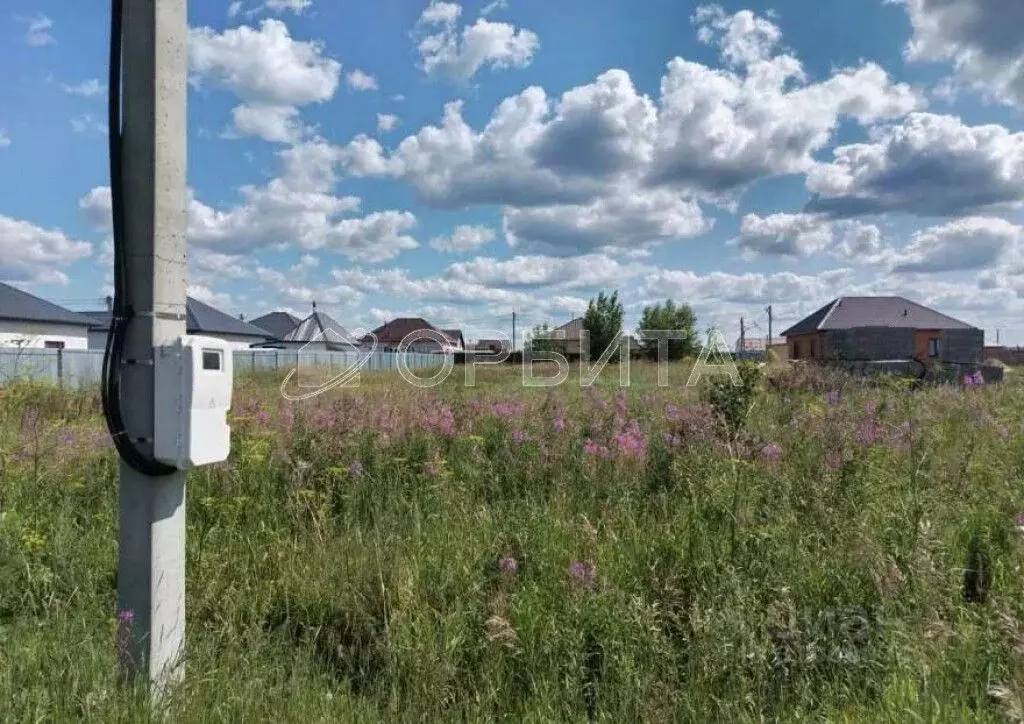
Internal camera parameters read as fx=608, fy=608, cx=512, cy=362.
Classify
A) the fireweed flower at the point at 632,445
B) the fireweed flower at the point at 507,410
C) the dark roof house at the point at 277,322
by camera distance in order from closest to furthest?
the fireweed flower at the point at 632,445, the fireweed flower at the point at 507,410, the dark roof house at the point at 277,322

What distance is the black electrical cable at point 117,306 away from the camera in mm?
1855

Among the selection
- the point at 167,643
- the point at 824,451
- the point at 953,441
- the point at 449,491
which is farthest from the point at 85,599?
the point at 953,441

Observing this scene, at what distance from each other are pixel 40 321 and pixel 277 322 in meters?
31.7

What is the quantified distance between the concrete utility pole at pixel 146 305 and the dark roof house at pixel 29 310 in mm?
33740

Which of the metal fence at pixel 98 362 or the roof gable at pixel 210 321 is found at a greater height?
the roof gable at pixel 210 321

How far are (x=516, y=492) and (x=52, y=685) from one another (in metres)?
2.67

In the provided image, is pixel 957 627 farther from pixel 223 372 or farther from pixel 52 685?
pixel 52 685

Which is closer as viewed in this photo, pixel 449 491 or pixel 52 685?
pixel 52 685

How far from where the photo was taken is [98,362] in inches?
861

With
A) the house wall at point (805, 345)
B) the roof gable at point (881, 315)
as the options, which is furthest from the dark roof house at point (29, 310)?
the roof gable at point (881, 315)

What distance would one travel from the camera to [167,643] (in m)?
1.96

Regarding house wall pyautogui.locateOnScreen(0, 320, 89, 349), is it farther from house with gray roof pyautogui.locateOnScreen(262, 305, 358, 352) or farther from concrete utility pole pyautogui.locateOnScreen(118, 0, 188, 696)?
concrete utility pole pyautogui.locateOnScreen(118, 0, 188, 696)

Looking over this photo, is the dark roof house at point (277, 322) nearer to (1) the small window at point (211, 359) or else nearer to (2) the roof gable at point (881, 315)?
(2) the roof gable at point (881, 315)

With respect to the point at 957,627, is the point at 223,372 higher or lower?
higher
